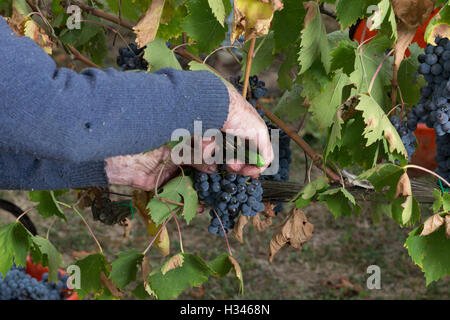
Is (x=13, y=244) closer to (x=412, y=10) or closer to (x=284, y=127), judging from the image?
(x=284, y=127)

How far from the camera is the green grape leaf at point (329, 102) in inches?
40.3

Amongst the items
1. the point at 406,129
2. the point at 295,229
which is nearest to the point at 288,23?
the point at 406,129

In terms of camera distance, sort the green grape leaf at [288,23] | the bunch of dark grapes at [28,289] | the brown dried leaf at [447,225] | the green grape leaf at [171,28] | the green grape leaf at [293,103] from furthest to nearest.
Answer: the bunch of dark grapes at [28,289], the green grape leaf at [293,103], the green grape leaf at [171,28], the green grape leaf at [288,23], the brown dried leaf at [447,225]

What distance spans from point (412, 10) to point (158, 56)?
0.44 meters

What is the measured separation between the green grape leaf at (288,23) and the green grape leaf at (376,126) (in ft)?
0.62

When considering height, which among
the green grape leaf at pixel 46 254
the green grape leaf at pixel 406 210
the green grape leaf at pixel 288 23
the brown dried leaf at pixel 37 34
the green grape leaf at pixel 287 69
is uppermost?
the brown dried leaf at pixel 37 34

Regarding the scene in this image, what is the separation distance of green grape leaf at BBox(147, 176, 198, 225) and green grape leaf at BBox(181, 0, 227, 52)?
0.85 feet

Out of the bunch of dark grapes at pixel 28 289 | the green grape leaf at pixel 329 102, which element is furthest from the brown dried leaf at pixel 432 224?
the bunch of dark grapes at pixel 28 289

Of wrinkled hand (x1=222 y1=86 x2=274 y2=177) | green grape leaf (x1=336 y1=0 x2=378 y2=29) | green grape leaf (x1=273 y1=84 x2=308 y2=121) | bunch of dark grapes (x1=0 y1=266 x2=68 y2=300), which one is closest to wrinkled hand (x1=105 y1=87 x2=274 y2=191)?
wrinkled hand (x1=222 y1=86 x2=274 y2=177)

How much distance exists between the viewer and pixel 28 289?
6.76 feet

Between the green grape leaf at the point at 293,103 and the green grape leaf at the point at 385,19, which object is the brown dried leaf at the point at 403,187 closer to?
the green grape leaf at the point at 385,19

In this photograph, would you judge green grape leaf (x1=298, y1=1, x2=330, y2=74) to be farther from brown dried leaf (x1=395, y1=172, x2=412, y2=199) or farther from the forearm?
the forearm

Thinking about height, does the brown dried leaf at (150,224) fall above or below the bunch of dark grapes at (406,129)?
below
